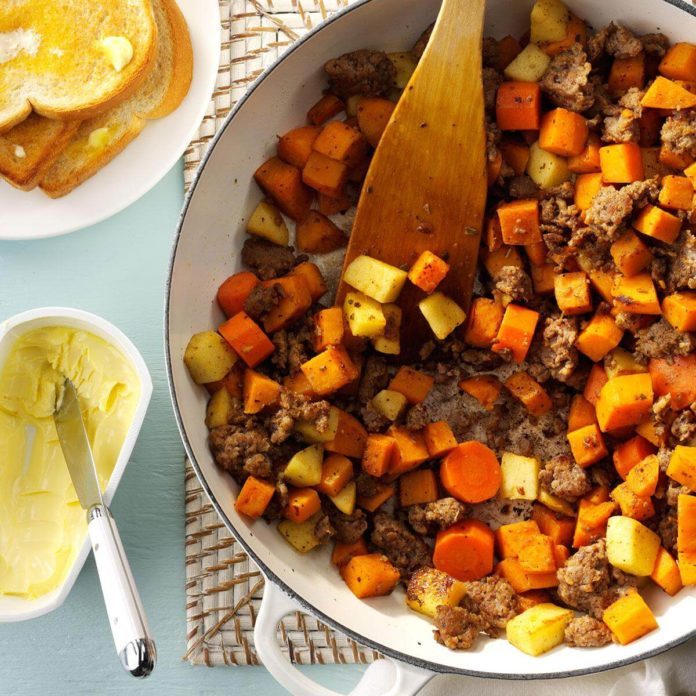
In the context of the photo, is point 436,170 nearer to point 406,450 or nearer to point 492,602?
point 406,450

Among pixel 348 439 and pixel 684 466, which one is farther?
pixel 348 439

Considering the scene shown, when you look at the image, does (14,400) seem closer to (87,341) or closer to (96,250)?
(87,341)

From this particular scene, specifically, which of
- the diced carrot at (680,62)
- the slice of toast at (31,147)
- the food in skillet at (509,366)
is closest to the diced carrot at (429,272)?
the food in skillet at (509,366)

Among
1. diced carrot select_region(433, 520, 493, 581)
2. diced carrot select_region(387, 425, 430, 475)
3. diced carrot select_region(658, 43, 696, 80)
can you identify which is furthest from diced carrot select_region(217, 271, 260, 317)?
diced carrot select_region(658, 43, 696, 80)

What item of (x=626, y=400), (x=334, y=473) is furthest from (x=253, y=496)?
(x=626, y=400)

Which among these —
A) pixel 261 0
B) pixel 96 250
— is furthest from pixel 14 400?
pixel 261 0

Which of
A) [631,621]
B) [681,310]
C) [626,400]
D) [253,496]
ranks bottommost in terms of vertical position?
[631,621]
